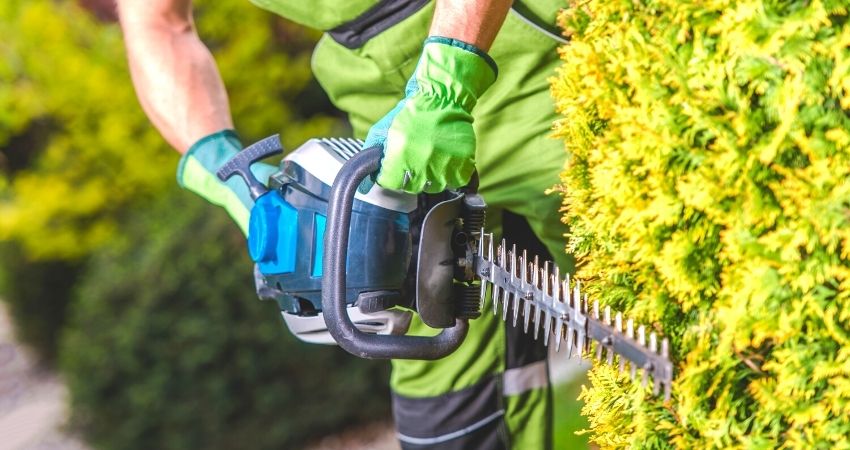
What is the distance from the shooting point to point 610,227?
4.38 feet

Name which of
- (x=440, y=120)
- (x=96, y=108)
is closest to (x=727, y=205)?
(x=440, y=120)

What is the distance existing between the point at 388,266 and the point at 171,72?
3.28ft

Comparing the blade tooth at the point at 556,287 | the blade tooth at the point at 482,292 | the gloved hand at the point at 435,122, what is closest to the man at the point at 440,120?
the gloved hand at the point at 435,122

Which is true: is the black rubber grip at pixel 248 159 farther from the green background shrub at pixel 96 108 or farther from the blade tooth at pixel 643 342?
the green background shrub at pixel 96 108

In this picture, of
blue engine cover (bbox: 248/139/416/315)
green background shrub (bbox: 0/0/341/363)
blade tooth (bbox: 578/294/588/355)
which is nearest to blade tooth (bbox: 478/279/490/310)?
blue engine cover (bbox: 248/139/416/315)

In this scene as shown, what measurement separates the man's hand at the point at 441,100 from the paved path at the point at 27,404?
11.5ft

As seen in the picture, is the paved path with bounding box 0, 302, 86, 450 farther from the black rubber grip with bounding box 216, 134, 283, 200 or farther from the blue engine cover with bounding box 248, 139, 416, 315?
the blue engine cover with bounding box 248, 139, 416, 315

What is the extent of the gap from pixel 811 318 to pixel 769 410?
0.45ft

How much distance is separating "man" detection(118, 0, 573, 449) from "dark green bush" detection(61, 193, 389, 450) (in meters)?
1.46

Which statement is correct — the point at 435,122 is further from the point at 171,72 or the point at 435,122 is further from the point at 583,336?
the point at 171,72

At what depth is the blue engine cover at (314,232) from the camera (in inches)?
64.9

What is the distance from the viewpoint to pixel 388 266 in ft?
5.45

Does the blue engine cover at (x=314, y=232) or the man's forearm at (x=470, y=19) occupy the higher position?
the man's forearm at (x=470, y=19)

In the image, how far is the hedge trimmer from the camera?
1.49 metres
